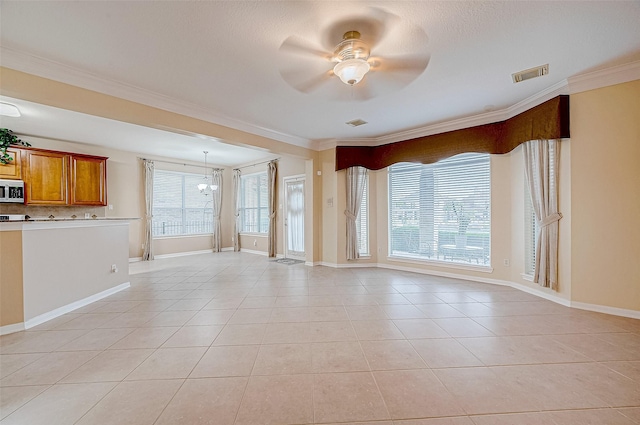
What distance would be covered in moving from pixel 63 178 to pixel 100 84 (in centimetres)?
390

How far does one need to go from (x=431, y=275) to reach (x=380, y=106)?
334 centimetres

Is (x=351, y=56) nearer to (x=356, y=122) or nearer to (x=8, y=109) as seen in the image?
(x=356, y=122)

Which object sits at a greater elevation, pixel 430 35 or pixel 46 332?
pixel 430 35

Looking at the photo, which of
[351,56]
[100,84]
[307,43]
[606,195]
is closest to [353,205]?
[351,56]

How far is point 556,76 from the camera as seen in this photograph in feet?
10.2

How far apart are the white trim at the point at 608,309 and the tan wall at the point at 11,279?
6.60 meters

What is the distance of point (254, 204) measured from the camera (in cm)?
823

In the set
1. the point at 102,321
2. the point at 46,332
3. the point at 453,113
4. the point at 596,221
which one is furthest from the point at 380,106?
the point at 46,332

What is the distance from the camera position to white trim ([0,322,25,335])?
264 centimetres

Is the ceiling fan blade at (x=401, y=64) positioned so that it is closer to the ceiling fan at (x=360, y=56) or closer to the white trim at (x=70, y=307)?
the ceiling fan at (x=360, y=56)

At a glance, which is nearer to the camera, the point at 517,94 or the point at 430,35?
the point at 430,35

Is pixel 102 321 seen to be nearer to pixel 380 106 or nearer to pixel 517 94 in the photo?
pixel 380 106

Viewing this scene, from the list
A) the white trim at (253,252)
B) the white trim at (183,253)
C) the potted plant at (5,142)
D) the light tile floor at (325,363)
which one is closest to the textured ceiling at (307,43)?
the light tile floor at (325,363)

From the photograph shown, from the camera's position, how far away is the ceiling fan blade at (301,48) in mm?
2406
